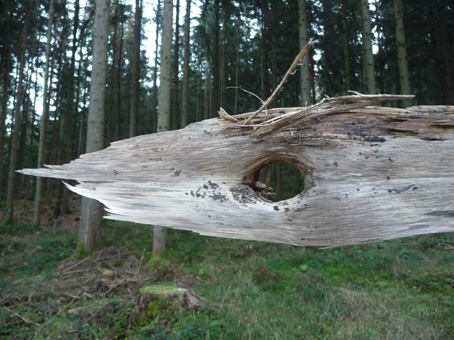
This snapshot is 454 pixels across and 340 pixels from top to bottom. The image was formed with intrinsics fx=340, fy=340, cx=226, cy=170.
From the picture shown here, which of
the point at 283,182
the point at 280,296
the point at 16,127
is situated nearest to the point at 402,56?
the point at 280,296

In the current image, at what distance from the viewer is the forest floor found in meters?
5.29

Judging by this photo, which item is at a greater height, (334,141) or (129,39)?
(129,39)

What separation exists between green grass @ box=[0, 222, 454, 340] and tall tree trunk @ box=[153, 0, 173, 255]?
1.87 ft

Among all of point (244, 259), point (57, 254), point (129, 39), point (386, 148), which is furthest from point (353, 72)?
point (129, 39)

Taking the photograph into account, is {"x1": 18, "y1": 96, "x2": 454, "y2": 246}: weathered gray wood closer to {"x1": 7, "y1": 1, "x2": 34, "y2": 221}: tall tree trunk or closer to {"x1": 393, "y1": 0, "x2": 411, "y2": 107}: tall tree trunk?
{"x1": 393, "y1": 0, "x2": 411, "y2": 107}: tall tree trunk

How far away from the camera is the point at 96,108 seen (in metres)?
10.1

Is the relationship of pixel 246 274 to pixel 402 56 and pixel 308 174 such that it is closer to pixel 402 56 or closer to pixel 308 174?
pixel 308 174

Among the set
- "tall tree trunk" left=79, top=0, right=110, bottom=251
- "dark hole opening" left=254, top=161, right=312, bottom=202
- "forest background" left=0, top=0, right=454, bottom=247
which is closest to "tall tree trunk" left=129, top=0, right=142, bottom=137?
"forest background" left=0, top=0, right=454, bottom=247

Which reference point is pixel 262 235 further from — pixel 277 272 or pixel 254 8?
pixel 254 8

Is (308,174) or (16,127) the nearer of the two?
(308,174)

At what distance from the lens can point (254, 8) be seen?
20.0 meters

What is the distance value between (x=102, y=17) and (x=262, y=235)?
34.7 ft

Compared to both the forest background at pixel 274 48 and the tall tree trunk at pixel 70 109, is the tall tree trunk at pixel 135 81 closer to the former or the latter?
the forest background at pixel 274 48

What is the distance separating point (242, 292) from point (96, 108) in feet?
22.4
